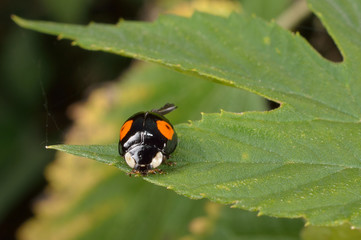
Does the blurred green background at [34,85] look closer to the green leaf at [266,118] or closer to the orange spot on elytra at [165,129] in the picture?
the green leaf at [266,118]

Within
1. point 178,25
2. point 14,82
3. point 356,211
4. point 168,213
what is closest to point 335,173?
point 356,211

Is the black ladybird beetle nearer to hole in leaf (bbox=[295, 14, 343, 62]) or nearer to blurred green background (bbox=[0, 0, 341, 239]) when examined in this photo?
hole in leaf (bbox=[295, 14, 343, 62])

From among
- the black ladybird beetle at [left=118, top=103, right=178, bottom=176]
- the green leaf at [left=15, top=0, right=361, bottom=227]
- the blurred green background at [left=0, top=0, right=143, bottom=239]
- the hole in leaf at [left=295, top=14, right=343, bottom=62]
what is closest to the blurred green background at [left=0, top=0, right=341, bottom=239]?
the blurred green background at [left=0, top=0, right=143, bottom=239]

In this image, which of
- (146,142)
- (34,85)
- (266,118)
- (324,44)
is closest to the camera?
(266,118)

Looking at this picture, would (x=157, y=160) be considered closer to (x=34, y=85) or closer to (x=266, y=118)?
(x=266, y=118)

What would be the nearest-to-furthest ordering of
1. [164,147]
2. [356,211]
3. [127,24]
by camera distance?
[356,211], [164,147], [127,24]

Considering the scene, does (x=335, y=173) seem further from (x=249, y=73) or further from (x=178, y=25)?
(x=178, y=25)

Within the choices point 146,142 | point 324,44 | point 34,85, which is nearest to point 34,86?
point 34,85
